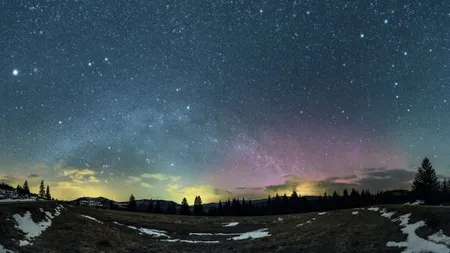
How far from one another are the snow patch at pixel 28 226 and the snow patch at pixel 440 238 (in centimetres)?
2960

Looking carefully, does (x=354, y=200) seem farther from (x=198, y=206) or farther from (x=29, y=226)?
(x=29, y=226)

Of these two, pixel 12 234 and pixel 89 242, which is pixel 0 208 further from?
pixel 89 242

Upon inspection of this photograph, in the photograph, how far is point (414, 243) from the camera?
22.2 metres

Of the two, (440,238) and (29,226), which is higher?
(29,226)

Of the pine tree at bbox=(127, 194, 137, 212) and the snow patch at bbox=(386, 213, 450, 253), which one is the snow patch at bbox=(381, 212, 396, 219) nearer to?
the snow patch at bbox=(386, 213, 450, 253)

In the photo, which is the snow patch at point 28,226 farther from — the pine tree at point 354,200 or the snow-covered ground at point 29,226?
the pine tree at point 354,200

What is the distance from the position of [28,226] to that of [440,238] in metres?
32.2

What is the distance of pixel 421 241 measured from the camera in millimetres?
22047

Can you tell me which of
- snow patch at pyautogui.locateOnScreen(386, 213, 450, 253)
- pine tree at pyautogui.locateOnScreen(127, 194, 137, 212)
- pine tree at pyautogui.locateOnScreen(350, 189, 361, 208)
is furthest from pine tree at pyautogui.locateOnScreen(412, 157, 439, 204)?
pine tree at pyautogui.locateOnScreen(127, 194, 137, 212)

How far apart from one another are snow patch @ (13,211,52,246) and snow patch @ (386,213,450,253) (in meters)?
28.0

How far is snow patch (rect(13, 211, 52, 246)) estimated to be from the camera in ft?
79.7

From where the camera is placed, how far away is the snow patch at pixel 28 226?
79.7 ft

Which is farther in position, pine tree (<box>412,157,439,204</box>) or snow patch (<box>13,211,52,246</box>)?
pine tree (<box>412,157,439,204</box>)

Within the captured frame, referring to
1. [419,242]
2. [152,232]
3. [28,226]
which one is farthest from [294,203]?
[28,226]
